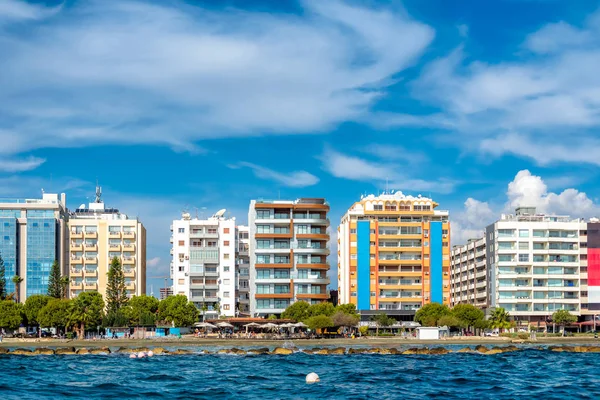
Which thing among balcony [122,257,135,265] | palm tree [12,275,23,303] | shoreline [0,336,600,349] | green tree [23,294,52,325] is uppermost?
balcony [122,257,135,265]

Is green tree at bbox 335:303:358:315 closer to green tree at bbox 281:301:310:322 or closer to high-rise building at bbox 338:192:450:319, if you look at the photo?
green tree at bbox 281:301:310:322

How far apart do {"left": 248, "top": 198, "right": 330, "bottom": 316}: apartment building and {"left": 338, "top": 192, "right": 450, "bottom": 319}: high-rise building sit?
754cm

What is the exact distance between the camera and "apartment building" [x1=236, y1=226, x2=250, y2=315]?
6885 inches

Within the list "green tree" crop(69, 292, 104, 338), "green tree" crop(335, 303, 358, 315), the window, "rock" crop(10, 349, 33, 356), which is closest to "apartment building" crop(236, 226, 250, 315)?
"green tree" crop(335, 303, 358, 315)

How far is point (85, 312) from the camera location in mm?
142250

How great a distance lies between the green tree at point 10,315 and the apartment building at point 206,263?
34.4 m

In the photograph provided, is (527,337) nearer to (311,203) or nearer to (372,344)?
(372,344)

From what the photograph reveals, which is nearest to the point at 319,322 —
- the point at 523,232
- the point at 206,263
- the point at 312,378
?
the point at 206,263

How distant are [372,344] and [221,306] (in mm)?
53370

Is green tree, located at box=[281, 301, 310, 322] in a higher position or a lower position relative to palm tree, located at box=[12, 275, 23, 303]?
lower

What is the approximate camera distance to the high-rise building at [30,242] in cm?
17050

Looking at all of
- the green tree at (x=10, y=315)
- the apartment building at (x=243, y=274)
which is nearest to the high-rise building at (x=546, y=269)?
Answer: the apartment building at (x=243, y=274)

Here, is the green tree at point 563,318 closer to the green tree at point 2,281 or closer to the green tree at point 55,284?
the green tree at point 55,284

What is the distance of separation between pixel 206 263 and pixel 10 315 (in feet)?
135
